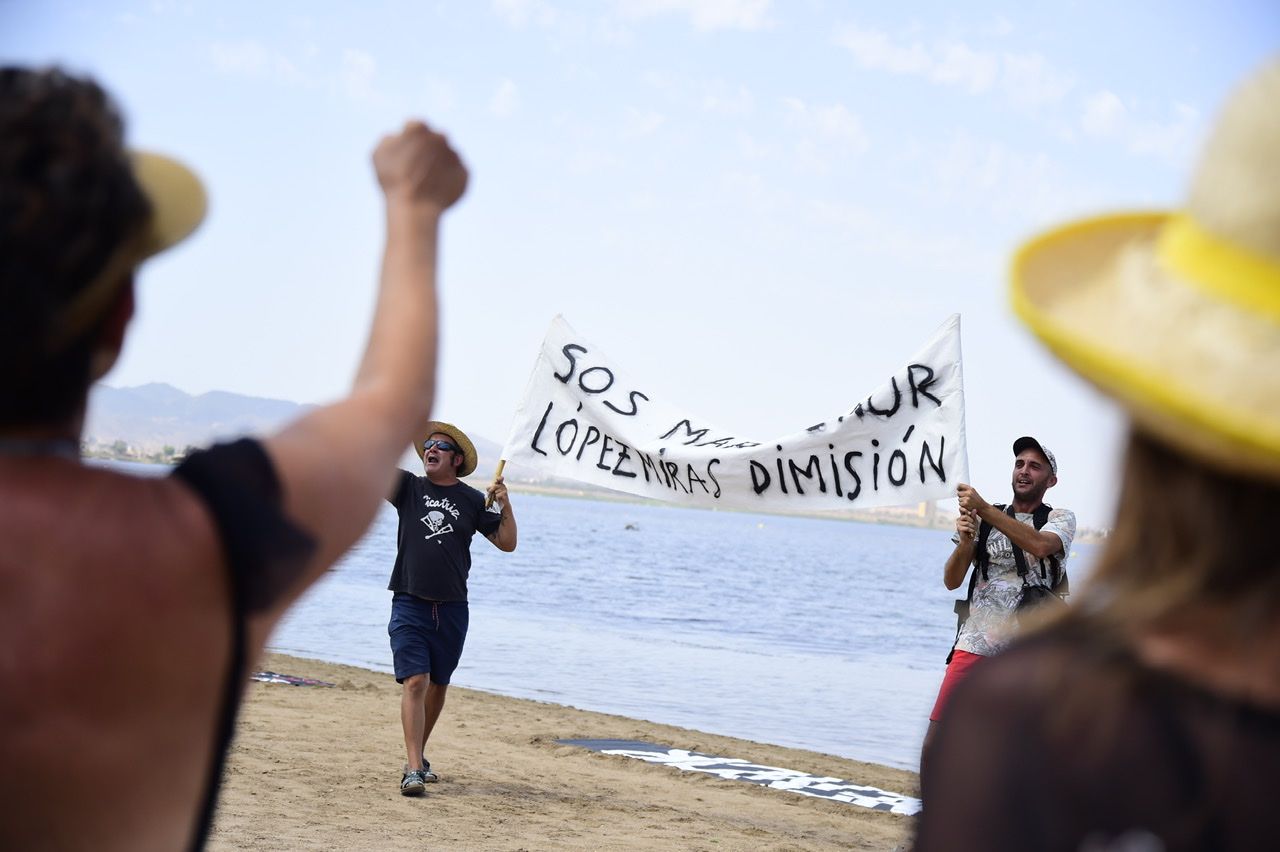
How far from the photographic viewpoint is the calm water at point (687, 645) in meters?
16.1

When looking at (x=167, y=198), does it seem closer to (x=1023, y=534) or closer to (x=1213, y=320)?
(x=1213, y=320)

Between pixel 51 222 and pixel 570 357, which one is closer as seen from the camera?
pixel 51 222

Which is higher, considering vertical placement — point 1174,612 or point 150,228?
point 150,228

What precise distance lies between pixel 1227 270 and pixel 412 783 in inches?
313

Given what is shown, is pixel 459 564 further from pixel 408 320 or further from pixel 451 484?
pixel 408 320

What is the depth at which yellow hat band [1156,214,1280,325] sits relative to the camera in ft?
3.72

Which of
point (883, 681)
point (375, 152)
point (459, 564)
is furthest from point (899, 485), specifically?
point (883, 681)

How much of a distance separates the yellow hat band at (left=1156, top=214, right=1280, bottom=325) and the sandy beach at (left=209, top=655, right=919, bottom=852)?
6.55m

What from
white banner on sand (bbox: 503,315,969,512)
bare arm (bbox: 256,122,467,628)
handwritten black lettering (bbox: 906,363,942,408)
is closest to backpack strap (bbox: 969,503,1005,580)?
white banner on sand (bbox: 503,315,969,512)

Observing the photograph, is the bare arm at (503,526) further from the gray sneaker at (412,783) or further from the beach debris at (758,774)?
the beach debris at (758,774)

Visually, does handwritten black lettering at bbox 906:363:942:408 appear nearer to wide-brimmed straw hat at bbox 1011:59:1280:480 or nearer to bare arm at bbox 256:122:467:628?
bare arm at bbox 256:122:467:628

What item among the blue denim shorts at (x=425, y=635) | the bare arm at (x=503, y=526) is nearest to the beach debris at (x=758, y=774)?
the blue denim shorts at (x=425, y=635)

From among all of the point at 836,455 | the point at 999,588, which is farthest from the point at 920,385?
the point at 999,588

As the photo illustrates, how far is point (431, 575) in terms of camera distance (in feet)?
27.8
